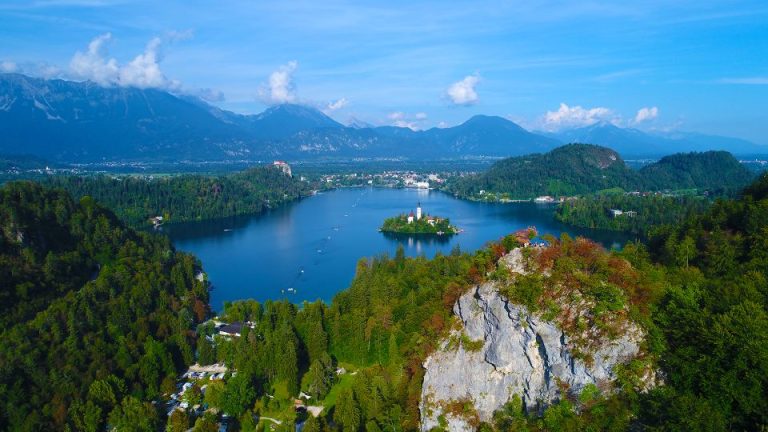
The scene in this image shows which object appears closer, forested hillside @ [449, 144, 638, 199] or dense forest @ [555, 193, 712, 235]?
dense forest @ [555, 193, 712, 235]

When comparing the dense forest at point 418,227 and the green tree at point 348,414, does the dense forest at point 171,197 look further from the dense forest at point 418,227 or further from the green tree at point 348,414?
the green tree at point 348,414

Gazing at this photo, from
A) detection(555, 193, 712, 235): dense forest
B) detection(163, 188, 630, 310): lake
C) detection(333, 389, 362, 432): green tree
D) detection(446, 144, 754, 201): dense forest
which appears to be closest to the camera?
detection(333, 389, 362, 432): green tree

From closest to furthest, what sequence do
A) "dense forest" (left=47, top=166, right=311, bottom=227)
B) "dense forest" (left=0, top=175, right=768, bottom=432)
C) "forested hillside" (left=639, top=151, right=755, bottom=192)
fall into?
"dense forest" (left=0, top=175, right=768, bottom=432) → "dense forest" (left=47, top=166, right=311, bottom=227) → "forested hillside" (left=639, top=151, right=755, bottom=192)

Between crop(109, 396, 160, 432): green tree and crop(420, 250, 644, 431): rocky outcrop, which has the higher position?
crop(420, 250, 644, 431): rocky outcrop

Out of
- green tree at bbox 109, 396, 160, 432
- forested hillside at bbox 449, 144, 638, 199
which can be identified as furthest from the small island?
green tree at bbox 109, 396, 160, 432

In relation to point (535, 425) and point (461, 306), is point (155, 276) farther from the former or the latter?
point (535, 425)

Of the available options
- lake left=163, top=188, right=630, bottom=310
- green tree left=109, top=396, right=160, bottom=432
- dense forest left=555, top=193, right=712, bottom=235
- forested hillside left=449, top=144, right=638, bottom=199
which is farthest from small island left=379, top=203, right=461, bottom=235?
green tree left=109, top=396, right=160, bottom=432

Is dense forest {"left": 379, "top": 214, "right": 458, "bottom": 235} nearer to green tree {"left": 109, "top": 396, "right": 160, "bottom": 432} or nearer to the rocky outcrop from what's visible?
green tree {"left": 109, "top": 396, "right": 160, "bottom": 432}

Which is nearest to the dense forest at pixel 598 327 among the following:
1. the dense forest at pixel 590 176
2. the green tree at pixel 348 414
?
the green tree at pixel 348 414

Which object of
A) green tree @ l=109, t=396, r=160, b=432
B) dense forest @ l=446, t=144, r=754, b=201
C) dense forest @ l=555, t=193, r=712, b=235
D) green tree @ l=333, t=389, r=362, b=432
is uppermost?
dense forest @ l=446, t=144, r=754, b=201
